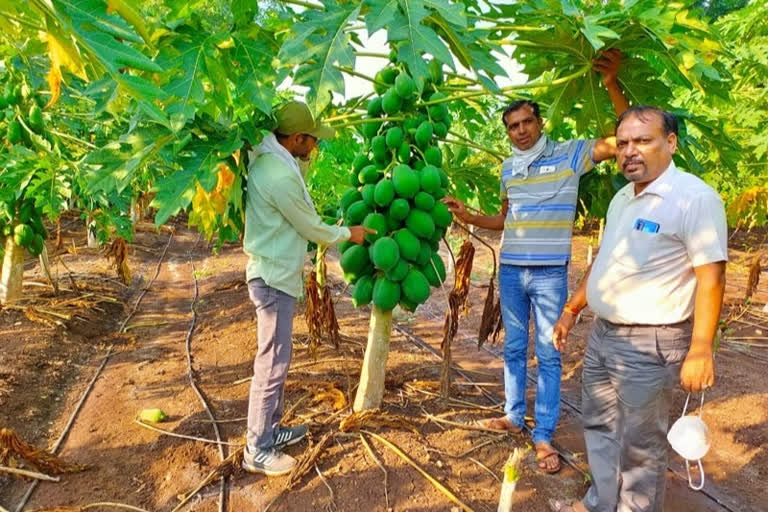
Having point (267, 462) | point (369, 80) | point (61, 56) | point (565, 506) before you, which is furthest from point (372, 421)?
point (61, 56)

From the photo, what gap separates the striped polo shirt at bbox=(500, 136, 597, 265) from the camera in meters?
2.52

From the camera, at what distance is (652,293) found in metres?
1.82

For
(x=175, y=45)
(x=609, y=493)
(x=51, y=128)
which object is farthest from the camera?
(x=51, y=128)

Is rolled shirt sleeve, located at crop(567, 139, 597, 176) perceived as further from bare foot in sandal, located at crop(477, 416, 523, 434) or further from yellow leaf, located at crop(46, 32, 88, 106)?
yellow leaf, located at crop(46, 32, 88, 106)

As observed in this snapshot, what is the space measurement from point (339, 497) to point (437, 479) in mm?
481

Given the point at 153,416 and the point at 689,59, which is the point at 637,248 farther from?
the point at 153,416

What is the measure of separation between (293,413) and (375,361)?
63 cm

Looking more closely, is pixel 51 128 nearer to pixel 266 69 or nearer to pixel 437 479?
pixel 266 69

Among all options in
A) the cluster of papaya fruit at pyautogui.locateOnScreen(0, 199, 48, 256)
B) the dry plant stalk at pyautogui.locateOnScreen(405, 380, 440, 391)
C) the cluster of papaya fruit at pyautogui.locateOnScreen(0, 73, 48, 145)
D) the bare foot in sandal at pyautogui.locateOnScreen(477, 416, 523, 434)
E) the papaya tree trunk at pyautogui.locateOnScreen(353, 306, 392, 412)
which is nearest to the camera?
the papaya tree trunk at pyautogui.locateOnScreen(353, 306, 392, 412)

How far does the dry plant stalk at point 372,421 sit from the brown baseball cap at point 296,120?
1.53m

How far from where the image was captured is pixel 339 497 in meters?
2.28

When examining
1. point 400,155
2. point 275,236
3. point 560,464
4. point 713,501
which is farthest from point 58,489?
point 713,501

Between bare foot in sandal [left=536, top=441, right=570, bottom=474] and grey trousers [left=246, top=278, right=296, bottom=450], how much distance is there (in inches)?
54.6

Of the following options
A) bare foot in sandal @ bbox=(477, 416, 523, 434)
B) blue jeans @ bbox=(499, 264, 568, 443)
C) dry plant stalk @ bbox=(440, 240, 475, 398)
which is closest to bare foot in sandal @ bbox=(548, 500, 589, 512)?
blue jeans @ bbox=(499, 264, 568, 443)
